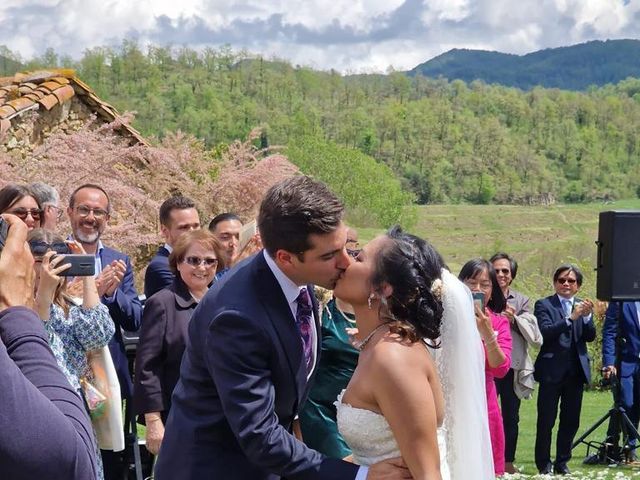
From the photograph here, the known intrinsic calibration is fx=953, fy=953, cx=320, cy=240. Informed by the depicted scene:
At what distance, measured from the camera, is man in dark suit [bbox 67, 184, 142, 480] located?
5.73 m

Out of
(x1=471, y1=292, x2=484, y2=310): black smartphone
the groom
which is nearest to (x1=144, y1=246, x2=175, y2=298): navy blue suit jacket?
(x1=471, y1=292, x2=484, y2=310): black smartphone

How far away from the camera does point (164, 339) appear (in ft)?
16.4

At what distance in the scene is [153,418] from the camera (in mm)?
4957

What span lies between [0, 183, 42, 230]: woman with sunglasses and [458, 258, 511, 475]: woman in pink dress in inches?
108

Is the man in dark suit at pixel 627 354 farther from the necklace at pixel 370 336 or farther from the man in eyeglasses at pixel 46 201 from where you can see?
the necklace at pixel 370 336

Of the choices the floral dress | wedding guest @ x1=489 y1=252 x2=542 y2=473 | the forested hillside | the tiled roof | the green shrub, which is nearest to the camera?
the floral dress

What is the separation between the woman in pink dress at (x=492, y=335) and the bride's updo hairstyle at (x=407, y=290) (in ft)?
9.52

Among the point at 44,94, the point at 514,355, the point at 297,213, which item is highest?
the point at 44,94

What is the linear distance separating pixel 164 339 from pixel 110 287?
705 millimetres

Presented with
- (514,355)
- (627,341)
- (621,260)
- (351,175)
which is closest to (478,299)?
(514,355)

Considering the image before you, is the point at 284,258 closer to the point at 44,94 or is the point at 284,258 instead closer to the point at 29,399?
the point at 29,399

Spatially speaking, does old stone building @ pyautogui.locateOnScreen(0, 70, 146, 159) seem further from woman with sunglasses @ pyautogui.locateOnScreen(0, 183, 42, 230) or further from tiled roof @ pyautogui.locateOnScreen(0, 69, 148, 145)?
woman with sunglasses @ pyautogui.locateOnScreen(0, 183, 42, 230)

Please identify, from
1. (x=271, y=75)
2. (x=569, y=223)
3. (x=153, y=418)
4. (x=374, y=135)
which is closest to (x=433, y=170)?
(x=374, y=135)

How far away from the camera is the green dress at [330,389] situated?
14.4ft
